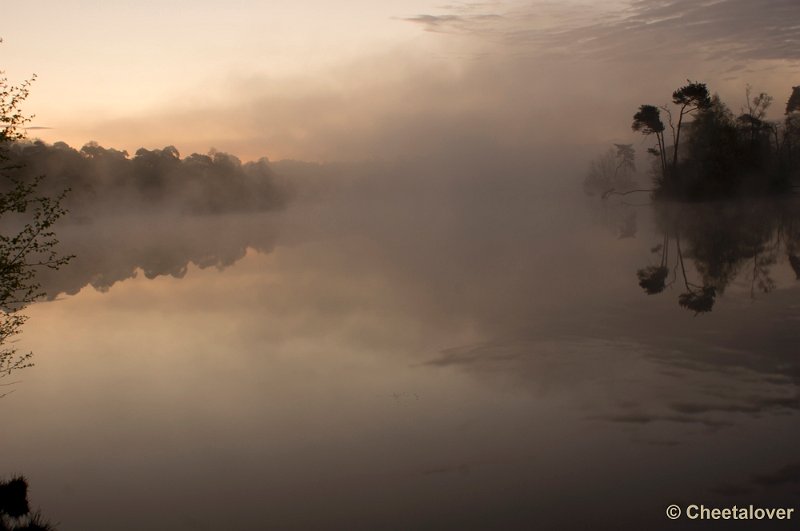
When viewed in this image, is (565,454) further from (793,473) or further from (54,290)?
(54,290)

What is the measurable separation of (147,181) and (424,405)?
550ft

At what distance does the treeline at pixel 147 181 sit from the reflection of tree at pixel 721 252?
111 meters

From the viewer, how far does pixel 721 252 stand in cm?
3759

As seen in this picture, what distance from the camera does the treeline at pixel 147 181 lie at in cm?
12575

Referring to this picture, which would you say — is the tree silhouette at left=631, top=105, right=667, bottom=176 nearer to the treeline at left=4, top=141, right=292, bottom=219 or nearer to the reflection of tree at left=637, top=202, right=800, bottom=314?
the reflection of tree at left=637, top=202, right=800, bottom=314

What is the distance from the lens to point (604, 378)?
16312mm

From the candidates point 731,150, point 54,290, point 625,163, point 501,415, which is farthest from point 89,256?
point 625,163

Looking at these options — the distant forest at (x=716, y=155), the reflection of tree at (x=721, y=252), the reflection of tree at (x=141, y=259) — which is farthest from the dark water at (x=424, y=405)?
the distant forest at (x=716, y=155)

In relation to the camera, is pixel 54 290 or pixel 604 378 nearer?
pixel 604 378

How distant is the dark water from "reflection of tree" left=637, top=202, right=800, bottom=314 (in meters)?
0.30

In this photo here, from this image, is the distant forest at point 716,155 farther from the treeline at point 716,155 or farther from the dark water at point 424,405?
the dark water at point 424,405

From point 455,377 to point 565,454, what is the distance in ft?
18.5

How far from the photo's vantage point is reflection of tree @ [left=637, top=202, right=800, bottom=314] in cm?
2764

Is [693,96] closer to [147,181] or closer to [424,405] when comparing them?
[424,405]
